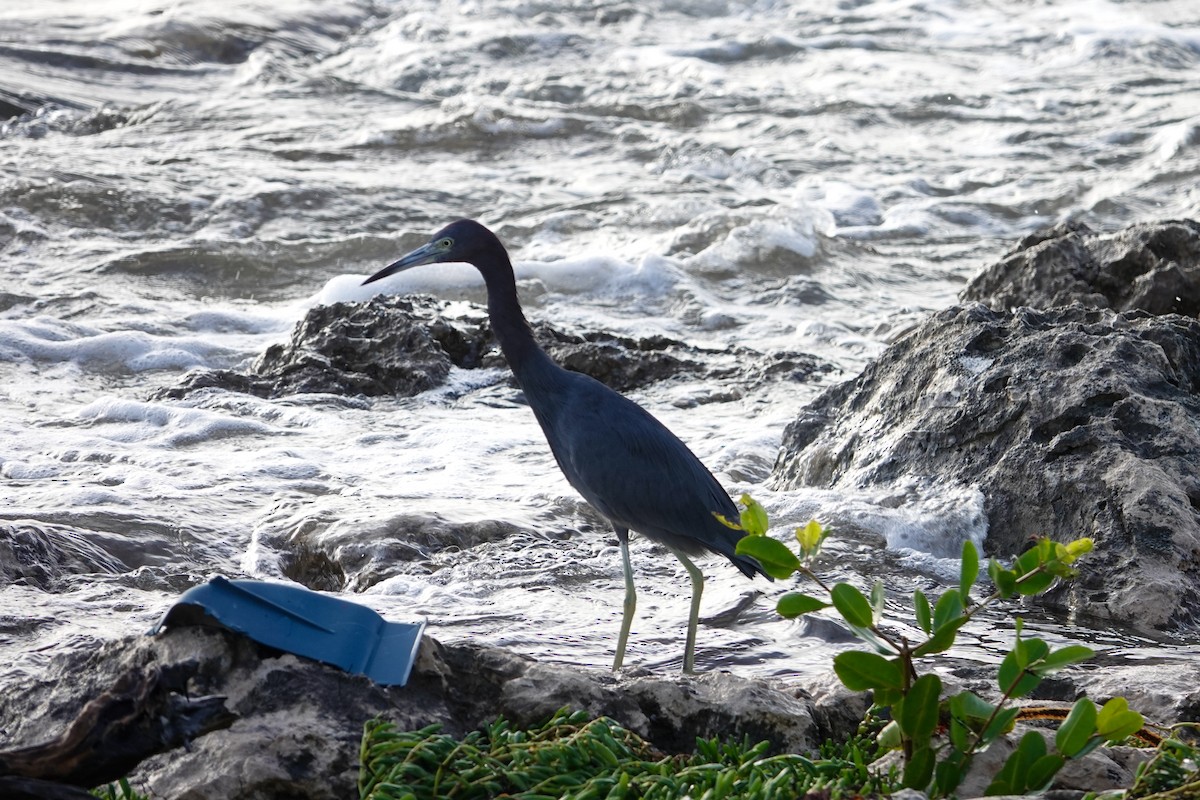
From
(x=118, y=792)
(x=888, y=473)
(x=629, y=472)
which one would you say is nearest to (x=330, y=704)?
(x=118, y=792)

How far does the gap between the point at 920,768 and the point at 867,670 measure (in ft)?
0.76

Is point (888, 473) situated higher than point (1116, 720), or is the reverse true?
point (1116, 720)

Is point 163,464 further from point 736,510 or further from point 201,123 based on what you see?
point 201,123

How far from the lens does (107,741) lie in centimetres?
204

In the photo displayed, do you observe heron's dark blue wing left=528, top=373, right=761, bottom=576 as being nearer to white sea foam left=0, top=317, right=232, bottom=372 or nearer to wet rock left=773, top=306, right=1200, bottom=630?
wet rock left=773, top=306, right=1200, bottom=630

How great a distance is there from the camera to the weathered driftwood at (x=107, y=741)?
6.67 ft

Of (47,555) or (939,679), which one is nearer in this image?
(939,679)

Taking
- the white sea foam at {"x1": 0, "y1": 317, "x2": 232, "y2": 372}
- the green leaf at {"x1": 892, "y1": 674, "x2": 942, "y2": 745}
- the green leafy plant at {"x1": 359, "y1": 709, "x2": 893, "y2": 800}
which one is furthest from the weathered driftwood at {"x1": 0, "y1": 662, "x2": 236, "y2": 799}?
the white sea foam at {"x1": 0, "y1": 317, "x2": 232, "y2": 372}

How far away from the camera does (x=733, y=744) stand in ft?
8.31

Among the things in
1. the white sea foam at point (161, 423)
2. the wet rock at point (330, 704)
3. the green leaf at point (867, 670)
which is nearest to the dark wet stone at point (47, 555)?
the white sea foam at point (161, 423)

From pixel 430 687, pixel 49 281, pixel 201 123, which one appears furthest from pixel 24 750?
pixel 201 123

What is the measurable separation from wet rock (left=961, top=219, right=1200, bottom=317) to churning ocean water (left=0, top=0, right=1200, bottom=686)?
940 mm

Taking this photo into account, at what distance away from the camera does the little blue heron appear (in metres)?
3.55

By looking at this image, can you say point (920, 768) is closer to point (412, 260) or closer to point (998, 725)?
point (998, 725)
